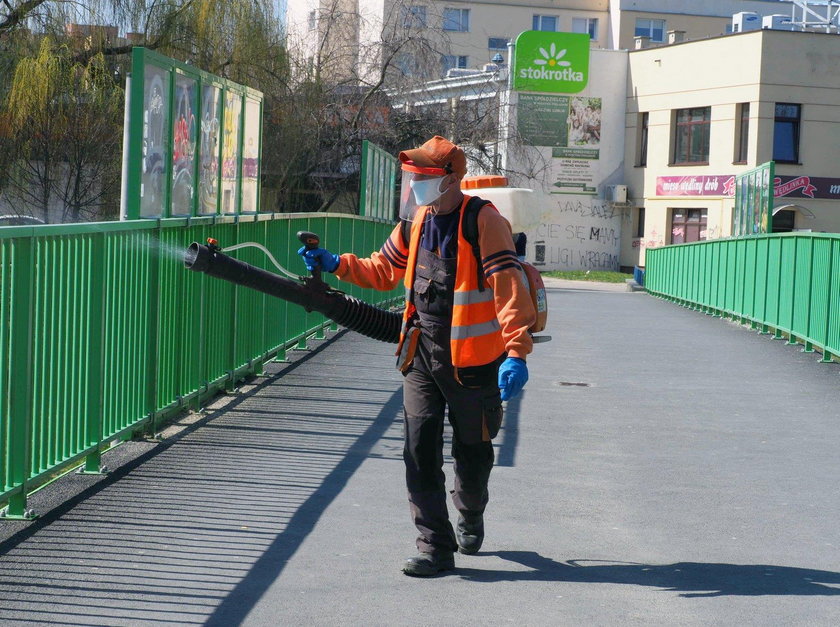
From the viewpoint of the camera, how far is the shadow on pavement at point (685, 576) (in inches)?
211

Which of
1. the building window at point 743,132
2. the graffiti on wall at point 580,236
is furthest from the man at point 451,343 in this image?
the graffiti on wall at point 580,236

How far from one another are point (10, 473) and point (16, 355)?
52 cm

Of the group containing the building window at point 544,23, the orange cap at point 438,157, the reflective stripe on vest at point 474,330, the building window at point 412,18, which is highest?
the building window at point 544,23

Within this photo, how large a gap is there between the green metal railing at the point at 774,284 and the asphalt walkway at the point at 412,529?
11.7 ft

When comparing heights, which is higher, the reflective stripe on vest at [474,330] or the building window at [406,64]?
the building window at [406,64]

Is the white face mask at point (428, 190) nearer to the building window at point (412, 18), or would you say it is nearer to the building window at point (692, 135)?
the building window at point (412, 18)

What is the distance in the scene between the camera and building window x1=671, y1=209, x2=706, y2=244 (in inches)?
1933

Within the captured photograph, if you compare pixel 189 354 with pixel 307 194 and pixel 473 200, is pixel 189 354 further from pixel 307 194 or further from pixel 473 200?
pixel 307 194

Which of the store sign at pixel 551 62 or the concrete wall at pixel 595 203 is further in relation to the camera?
the concrete wall at pixel 595 203

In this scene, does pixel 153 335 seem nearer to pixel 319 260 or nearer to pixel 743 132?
pixel 319 260

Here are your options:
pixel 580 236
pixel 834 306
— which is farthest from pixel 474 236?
pixel 580 236

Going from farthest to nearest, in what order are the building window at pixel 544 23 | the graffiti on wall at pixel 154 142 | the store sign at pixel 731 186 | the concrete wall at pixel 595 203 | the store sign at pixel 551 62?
the building window at pixel 544 23, the concrete wall at pixel 595 203, the store sign at pixel 551 62, the store sign at pixel 731 186, the graffiti on wall at pixel 154 142

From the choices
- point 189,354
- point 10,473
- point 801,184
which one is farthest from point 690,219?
point 10,473

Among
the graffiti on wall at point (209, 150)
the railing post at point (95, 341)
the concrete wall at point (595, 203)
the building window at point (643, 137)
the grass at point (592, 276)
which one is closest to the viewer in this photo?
the railing post at point (95, 341)
